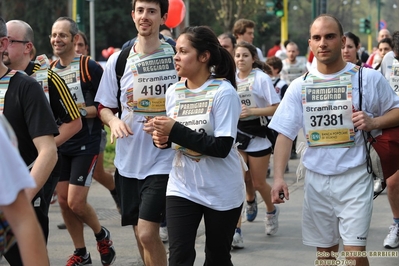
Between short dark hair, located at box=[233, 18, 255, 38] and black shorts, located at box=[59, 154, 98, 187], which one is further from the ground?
short dark hair, located at box=[233, 18, 255, 38]

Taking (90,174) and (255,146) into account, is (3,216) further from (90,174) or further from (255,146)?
(255,146)

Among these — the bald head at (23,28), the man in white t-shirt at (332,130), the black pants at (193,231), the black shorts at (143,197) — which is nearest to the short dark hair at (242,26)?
the black shorts at (143,197)

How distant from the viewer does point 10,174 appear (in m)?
2.71

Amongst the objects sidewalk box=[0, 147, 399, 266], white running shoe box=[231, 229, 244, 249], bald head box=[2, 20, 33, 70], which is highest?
bald head box=[2, 20, 33, 70]

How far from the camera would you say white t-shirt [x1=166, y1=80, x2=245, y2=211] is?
4.95 m

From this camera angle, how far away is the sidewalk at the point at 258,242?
23.6ft

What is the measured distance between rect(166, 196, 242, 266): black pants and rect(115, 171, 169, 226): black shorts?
56 centimetres

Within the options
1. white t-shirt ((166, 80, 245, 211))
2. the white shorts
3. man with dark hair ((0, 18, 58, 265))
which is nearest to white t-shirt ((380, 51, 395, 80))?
the white shorts

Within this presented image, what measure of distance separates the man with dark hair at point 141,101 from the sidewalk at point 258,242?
4.94 feet

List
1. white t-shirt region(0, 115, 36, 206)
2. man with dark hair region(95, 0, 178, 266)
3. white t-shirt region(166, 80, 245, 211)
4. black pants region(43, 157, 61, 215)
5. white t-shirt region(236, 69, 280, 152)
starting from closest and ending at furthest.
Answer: white t-shirt region(0, 115, 36, 206) < white t-shirt region(166, 80, 245, 211) < black pants region(43, 157, 61, 215) < man with dark hair region(95, 0, 178, 266) < white t-shirt region(236, 69, 280, 152)

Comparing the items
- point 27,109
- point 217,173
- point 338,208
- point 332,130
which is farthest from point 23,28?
point 338,208

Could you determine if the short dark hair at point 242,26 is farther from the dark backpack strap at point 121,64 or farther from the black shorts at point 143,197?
the black shorts at point 143,197

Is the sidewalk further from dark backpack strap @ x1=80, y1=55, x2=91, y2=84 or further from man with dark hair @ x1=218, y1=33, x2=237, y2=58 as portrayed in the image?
man with dark hair @ x1=218, y1=33, x2=237, y2=58

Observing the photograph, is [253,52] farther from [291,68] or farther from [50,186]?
[291,68]
